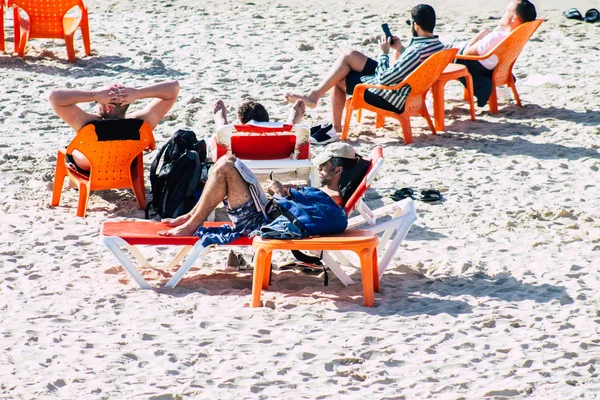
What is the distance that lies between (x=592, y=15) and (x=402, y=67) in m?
5.46

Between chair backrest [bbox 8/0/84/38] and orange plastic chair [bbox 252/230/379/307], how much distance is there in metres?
6.58

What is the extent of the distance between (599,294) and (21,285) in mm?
3039

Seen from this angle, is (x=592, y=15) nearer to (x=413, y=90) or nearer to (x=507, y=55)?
(x=507, y=55)

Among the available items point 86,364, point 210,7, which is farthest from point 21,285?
point 210,7

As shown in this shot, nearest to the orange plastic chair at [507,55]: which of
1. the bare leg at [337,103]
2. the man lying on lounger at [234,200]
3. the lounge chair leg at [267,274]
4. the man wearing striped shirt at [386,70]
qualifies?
the man wearing striped shirt at [386,70]

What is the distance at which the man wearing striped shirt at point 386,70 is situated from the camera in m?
8.19

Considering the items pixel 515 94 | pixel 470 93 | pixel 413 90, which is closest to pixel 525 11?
pixel 515 94

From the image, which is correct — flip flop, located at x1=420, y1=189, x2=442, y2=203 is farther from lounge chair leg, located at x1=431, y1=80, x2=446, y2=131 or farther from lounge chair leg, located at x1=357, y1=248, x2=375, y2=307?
lounge chair leg, located at x1=357, y1=248, x2=375, y2=307

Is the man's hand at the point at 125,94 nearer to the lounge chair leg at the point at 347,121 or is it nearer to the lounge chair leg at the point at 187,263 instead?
the lounge chair leg at the point at 187,263

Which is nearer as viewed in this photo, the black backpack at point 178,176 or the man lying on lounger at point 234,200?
the man lying on lounger at point 234,200

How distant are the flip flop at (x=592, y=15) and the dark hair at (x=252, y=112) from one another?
725cm

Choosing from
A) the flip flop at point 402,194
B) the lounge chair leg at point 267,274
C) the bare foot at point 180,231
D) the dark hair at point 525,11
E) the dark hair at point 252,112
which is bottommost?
the flip flop at point 402,194

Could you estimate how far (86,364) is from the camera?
14.8ft

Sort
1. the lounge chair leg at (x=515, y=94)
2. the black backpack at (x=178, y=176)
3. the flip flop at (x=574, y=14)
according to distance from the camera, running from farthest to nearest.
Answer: the flip flop at (x=574, y=14)
the lounge chair leg at (x=515, y=94)
the black backpack at (x=178, y=176)
